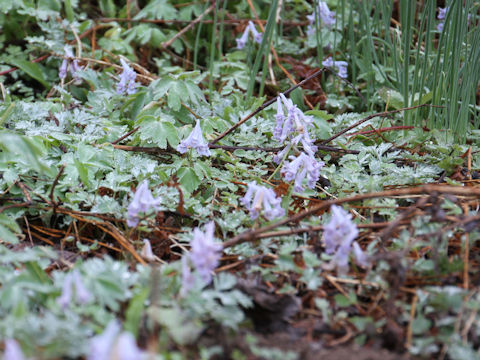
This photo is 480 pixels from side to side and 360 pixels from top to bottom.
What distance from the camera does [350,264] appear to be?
1.62 m

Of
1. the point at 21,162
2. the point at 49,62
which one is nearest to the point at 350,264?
the point at 21,162

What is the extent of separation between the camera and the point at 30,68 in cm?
340

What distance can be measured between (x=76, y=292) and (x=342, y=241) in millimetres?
765

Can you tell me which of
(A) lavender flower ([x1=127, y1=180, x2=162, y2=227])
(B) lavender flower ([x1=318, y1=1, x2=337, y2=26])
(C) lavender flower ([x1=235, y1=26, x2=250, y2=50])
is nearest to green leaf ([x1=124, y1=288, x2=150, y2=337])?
(A) lavender flower ([x1=127, y1=180, x2=162, y2=227])

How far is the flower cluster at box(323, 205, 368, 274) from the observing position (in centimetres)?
142

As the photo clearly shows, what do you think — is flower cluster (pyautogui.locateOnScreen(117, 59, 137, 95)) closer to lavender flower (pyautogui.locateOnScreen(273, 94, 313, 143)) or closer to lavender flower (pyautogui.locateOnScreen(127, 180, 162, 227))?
lavender flower (pyautogui.locateOnScreen(273, 94, 313, 143))

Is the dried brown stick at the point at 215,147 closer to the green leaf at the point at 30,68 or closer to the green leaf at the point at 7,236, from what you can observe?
the green leaf at the point at 7,236

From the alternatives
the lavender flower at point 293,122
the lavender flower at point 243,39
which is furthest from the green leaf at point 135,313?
the lavender flower at point 243,39

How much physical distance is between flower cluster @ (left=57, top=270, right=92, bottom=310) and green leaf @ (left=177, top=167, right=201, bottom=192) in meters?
0.88

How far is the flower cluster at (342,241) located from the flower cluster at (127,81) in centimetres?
169

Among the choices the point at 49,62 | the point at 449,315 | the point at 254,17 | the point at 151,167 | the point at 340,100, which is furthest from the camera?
the point at 254,17

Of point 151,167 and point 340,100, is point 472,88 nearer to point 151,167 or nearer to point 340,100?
point 340,100

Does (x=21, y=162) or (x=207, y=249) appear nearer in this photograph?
(x=207, y=249)

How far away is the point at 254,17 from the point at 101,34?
1.36 m
